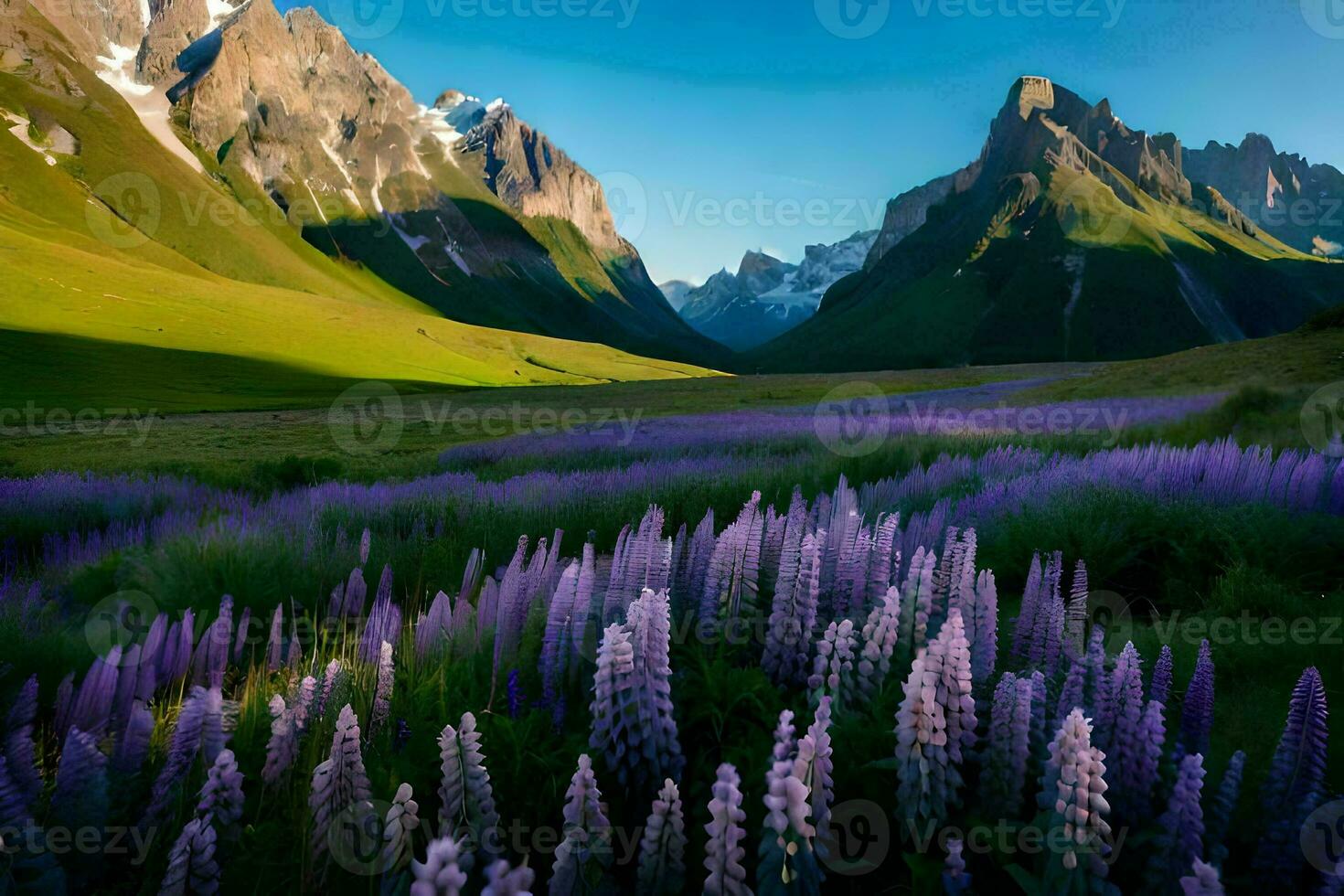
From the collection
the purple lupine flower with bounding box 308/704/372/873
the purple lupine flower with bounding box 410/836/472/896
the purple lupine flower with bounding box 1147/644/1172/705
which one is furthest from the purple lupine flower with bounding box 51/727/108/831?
the purple lupine flower with bounding box 1147/644/1172/705

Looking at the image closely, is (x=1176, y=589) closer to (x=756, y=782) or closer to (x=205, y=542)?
(x=756, y=782)

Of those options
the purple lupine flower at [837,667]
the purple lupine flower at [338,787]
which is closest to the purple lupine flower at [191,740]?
the purple lupine flower at [338,787]

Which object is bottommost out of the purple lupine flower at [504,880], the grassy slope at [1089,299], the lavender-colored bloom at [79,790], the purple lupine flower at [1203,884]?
the lavender-colored bloom at [79,790]

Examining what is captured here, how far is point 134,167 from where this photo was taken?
504 feet

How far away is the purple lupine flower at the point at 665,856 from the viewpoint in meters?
1.53

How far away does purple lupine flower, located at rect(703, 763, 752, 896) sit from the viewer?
1314 mm

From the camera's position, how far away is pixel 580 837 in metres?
1.46

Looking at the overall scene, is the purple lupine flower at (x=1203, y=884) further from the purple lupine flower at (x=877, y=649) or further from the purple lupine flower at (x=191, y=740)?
the purple lupine flower at (x=191, y=740)

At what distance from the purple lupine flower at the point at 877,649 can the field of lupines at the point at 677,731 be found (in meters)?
0.01

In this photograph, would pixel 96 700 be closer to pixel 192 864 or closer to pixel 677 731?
pixel 192 864

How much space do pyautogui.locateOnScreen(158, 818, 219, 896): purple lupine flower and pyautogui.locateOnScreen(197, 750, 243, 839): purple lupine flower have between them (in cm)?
11

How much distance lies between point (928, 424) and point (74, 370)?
171 feet

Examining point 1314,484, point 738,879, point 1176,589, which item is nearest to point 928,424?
point 1314,484

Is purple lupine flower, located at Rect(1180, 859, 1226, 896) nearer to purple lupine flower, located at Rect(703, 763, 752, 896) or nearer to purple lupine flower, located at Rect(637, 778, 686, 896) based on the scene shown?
purple lupine flower, located at Rect(703, 763, 752, 896)
